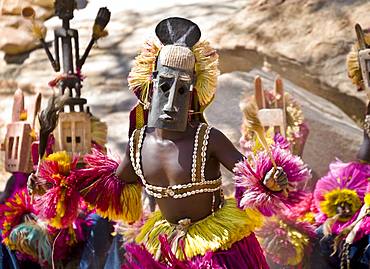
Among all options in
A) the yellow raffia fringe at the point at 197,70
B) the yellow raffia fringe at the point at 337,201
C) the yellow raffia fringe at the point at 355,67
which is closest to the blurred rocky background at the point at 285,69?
the yellow raffia fringe at the point at 337,201

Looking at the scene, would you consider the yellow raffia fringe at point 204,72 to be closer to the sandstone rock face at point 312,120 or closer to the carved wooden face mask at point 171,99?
the carved wooden face mask at point 171,99

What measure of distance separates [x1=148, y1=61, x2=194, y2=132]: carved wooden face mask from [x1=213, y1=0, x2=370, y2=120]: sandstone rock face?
2407mm

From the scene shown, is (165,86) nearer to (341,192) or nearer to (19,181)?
(341,192)

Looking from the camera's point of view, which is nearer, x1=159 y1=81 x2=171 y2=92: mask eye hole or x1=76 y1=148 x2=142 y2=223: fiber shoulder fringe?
x1=159 y1=81 x2=171 y2=92: mask eye hole

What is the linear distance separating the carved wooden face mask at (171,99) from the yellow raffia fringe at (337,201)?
3.93 feet

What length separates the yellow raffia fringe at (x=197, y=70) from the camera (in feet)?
10.3

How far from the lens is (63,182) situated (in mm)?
3318

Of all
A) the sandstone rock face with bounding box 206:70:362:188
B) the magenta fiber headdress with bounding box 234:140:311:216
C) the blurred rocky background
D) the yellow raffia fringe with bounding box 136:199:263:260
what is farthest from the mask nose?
the blurred rocky background

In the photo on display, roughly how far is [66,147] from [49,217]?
0.93 metres

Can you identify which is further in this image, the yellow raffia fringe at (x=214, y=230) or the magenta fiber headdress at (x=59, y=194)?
the magenta fiber headdress at (x=59, y=194)

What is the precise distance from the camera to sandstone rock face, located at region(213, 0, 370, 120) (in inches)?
209

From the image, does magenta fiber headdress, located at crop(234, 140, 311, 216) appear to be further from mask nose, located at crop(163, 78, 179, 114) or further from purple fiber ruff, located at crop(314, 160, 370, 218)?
purple fiber ruff, located at crop(314, 160, 370, 218)

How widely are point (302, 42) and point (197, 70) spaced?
2516mm

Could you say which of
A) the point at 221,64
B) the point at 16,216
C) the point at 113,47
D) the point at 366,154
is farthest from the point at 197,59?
the point at 113,47
